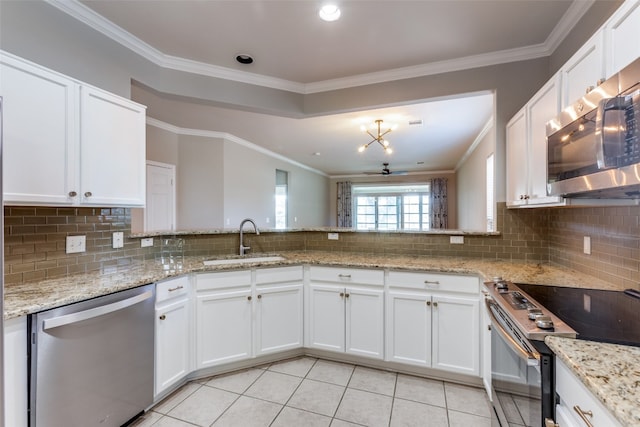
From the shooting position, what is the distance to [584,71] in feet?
4.72

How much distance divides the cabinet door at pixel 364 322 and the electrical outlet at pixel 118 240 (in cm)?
182

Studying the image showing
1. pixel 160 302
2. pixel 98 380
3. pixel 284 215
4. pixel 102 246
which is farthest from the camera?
pixel 284 215

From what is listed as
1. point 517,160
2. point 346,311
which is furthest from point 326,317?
point 517,160

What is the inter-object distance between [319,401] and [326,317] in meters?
0.65

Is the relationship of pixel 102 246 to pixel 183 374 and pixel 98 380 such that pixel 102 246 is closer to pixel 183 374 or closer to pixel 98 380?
pixel 98 380

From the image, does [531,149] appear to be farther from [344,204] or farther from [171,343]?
[344,204]

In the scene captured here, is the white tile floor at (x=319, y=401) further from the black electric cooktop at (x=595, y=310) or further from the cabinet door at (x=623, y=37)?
the cabinet door at (x=623, y=37)

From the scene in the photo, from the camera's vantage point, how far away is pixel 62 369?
1403 millimetres

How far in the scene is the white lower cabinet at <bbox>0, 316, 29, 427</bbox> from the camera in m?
1.24

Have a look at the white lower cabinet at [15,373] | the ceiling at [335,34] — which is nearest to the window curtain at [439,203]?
the ceiling at [335,34]

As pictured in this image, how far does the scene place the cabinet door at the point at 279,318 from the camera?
2439mm

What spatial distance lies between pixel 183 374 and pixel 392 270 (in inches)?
69.3

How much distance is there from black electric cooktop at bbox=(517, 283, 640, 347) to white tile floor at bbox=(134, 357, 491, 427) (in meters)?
0.96

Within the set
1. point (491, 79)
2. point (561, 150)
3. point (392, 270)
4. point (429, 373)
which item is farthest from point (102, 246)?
point (491, 79)
